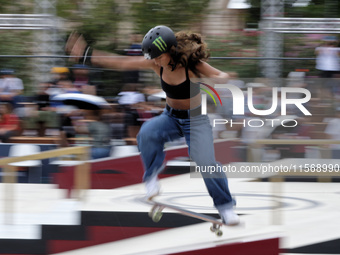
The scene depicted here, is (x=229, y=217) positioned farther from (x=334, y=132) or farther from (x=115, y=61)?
(x=334, y=132)

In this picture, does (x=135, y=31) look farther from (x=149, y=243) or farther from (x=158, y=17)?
(x=149, y=243)

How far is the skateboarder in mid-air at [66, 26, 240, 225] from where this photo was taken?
4.23 metres

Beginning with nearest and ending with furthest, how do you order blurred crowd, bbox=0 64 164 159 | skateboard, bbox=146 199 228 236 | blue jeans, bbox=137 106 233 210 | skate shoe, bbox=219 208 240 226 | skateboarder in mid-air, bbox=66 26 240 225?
skateboarder in mid-air, bbox=66 26 240 225
blue jeans, bbox=137 106 233 210
skate shoe, bbox=219 208 240 226
skateboard, bbox=146 199 228 236
blurred crowd, bbox=0 64 164 159

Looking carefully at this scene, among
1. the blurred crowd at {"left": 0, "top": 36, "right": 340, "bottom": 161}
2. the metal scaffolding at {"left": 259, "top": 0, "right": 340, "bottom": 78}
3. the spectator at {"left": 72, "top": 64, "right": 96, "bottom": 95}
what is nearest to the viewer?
the blurred crowd at {"left": 0, "top": 36, "right": 340, "bottom": 161}

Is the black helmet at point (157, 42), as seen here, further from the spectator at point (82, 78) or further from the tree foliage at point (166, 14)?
the tree foliage at point (166, 14)

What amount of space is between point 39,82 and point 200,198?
417cm

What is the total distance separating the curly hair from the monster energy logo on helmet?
0.09m

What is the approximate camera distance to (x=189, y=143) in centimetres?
457

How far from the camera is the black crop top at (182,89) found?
4.37 m

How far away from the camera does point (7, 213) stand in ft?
17.7

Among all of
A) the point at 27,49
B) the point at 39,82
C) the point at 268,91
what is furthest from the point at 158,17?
the point at 268,91

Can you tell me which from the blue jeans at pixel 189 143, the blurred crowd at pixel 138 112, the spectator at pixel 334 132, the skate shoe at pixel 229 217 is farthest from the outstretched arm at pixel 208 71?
the spectator at pixel 334 132

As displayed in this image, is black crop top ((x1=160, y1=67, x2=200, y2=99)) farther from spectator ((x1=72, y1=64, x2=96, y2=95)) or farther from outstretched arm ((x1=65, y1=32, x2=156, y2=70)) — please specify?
spectator ((x1=72, y1=64, x2=96, y2=95))

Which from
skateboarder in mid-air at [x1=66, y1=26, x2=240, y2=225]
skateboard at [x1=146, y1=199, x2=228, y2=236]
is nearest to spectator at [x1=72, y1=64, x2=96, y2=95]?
skateboarder in mid-air at [x1=66, y1=26, x2=240, y2=225]
